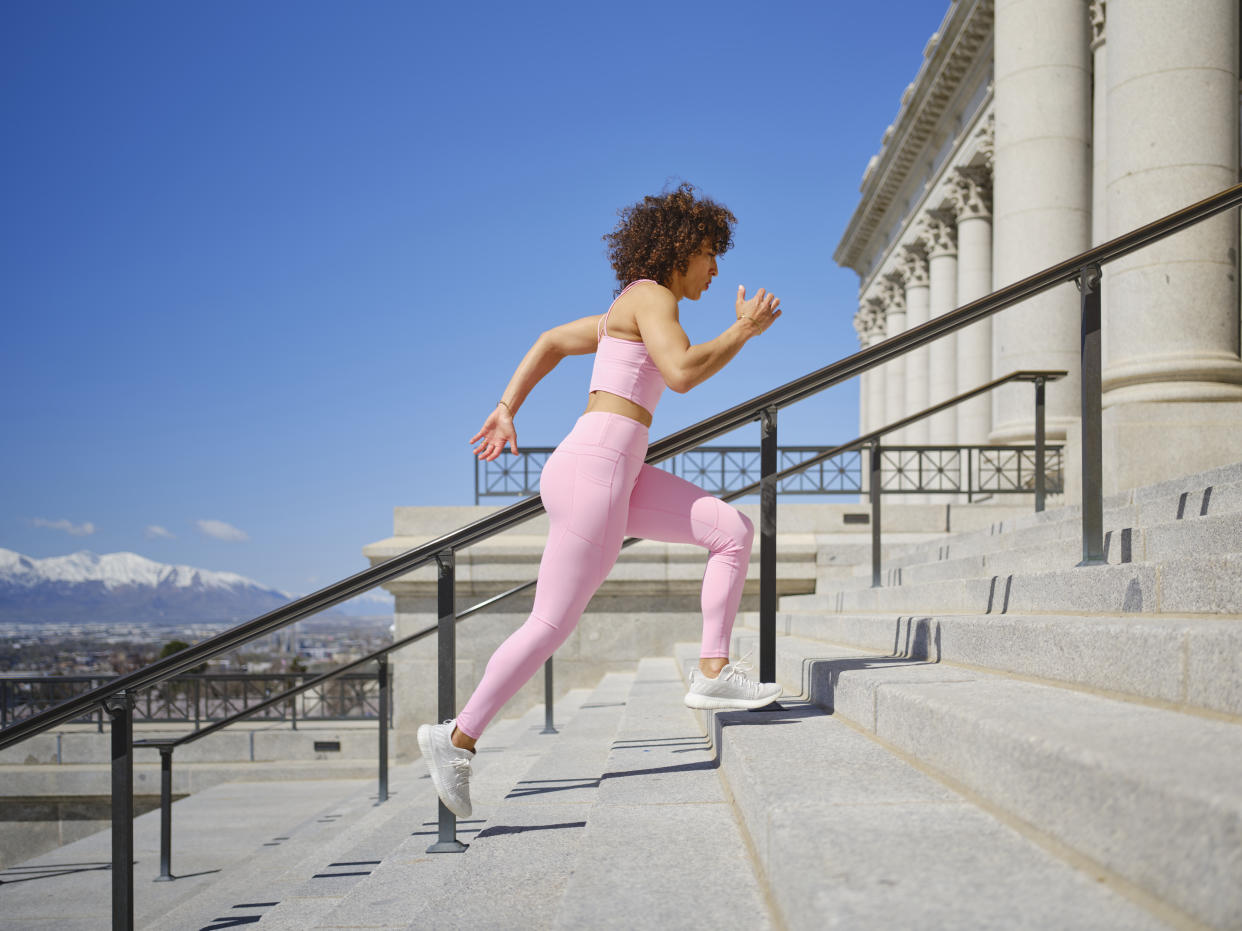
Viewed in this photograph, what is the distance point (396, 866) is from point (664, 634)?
6.64m

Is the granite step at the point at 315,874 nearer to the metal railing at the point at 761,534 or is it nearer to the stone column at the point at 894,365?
the metal railing at the point at 761,534

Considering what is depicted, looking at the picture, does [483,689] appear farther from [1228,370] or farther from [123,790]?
[1228,370]

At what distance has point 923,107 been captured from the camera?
22.7m

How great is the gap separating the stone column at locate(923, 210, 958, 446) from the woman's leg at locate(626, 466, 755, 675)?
20.4 meters

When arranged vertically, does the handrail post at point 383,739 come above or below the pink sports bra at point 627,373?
below

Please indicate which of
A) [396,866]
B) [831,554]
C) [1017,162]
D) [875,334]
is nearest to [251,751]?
[831,554]

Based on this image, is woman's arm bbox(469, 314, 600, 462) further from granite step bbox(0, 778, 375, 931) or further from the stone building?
the stone building

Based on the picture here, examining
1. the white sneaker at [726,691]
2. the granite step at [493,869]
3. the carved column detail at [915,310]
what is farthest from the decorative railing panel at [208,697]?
the carved column detail at [915,310]

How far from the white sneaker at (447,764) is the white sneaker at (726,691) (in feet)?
2.48

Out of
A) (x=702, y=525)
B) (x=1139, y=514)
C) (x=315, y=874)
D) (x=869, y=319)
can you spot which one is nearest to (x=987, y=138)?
(x=869, y=319)

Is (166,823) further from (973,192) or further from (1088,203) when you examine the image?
(973,192)

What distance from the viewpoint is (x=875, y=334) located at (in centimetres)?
3300

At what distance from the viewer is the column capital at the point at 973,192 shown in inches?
815

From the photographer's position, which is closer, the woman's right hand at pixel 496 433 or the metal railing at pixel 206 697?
the woman's right hand at pixel 496 433
